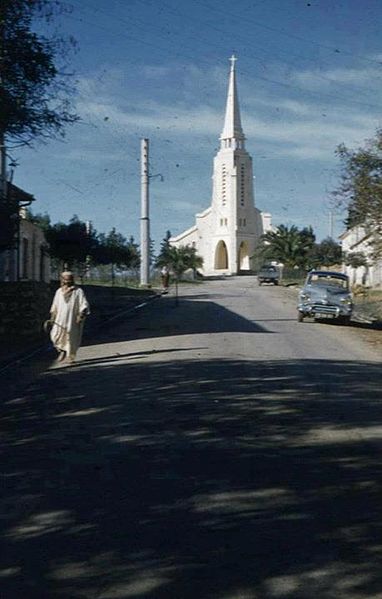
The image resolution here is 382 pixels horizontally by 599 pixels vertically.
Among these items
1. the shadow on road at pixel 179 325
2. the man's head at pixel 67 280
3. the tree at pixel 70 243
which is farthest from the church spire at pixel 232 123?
the man's head at pixel 67 280

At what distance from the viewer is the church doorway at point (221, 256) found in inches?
4323

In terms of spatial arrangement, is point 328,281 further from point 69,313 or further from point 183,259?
point 183,259

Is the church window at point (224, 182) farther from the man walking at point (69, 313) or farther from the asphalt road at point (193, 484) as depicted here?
the asphalt road at point (193, 484)

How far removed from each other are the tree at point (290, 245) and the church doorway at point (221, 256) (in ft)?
47.0

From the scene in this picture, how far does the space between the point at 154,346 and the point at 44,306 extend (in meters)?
5.76

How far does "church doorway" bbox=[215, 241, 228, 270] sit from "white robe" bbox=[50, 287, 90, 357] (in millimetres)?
92868

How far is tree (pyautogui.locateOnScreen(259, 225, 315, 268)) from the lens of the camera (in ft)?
304

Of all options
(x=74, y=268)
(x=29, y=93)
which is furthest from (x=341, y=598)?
(x=74, y=268)

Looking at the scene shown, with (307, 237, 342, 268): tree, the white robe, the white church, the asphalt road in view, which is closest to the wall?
the white robe

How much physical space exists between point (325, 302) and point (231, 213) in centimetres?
7810

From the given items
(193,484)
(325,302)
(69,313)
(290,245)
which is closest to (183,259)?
(290,245)

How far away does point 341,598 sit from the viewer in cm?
482

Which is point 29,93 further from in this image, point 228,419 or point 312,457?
point 312,457

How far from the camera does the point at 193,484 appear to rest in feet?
23.5
